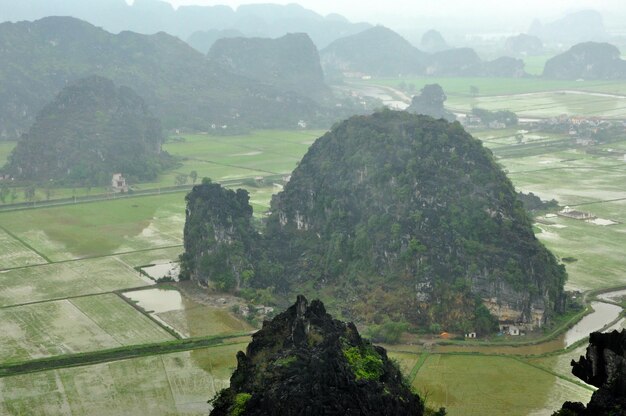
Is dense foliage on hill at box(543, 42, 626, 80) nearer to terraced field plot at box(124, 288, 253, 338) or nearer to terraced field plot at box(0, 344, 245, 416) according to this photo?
terraced field plot at box(124, 288, 253, 338)

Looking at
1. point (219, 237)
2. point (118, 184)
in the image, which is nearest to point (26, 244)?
point (219, 237)

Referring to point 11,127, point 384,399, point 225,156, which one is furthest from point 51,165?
point 384,399

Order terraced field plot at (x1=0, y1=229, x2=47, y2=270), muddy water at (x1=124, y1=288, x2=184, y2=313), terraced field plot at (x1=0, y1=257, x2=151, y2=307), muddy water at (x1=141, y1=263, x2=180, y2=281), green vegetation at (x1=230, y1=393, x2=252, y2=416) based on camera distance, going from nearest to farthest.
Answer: green vegetation at (x1=230, y1=393, x2=252, y2=416) < muddy water at (x1=124, y1=288, x2=184, y2=313) < terraced field plot at (x1=0, y1=257, x2=151, y2=307) < muddy water at (x1=141, y1=263, x2=180, y2=281) < terraced field plot at (x1=0, y1=229, x2=47, y2=270)

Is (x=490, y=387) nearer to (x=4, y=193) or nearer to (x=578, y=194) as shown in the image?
(x=578, y=194)

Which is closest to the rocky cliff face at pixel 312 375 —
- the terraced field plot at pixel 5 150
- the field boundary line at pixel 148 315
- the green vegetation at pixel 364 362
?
the green vegetation at pixel 364 362

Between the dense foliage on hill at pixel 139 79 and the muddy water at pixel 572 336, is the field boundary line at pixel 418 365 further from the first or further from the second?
the dense foliage on hill at pixel 139 79

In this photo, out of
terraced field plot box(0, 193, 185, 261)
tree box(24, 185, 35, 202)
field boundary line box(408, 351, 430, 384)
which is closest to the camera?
field boundary line box(408, 351, 430, 384)

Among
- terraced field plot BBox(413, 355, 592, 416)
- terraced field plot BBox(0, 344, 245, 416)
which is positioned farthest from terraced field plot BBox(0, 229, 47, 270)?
terraced field plot BBox(413, 355, 592, 416)
